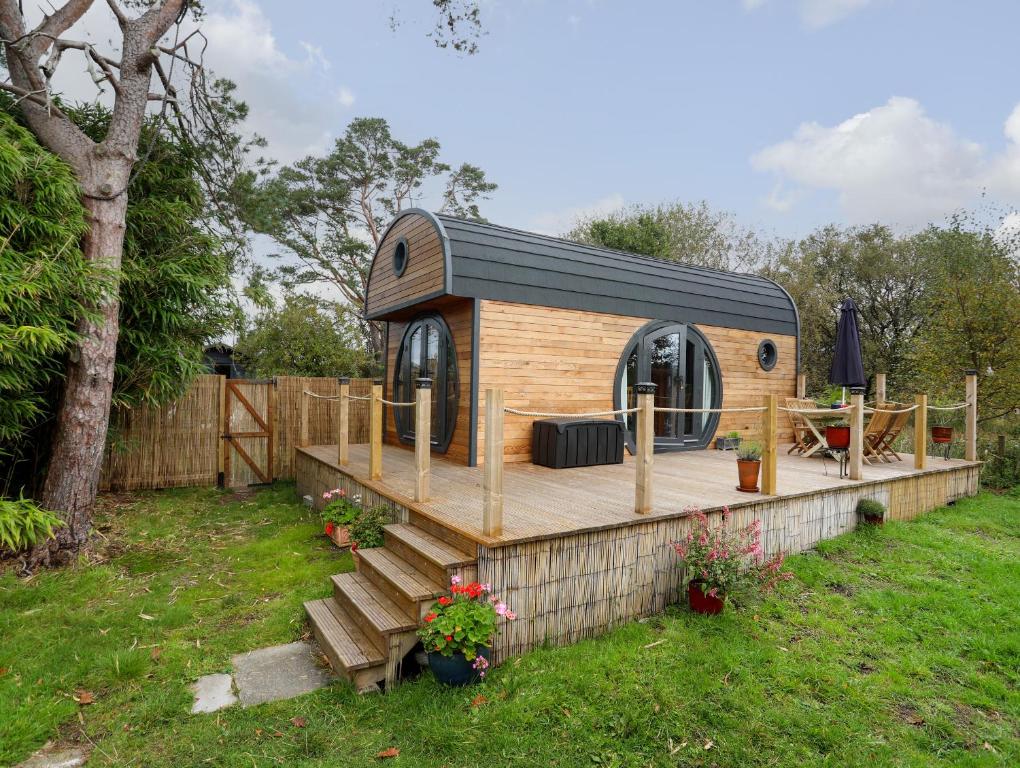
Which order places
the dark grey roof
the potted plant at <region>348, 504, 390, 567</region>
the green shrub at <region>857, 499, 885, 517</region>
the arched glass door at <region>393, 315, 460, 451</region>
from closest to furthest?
the potted plant at <region>348, 504, 390, 567</region>, the green shrub at <region>857, 499, 885, 517</region>, the dark grey roof, the arched glass door at <region>393, 315, 460, 451</region>

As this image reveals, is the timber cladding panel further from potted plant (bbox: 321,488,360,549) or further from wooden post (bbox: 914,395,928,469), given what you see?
wooden post (bbox: 914,395,928,469)

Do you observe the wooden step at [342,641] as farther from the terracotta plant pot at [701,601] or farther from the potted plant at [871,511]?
the potted plant at [871,511]

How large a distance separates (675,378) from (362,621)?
224 inches

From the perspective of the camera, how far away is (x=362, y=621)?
3105mm

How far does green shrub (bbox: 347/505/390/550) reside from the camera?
13.8ft

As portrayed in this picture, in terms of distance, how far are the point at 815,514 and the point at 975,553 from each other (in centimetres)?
139

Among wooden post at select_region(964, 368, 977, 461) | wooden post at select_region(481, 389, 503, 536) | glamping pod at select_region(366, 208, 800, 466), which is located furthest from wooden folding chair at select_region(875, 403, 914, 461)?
wooden post at select_region(481, 389, 503, 536)

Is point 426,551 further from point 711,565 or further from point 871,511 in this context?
point 871,511

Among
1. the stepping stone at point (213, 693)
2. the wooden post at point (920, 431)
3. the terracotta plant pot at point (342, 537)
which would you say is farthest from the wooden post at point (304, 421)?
the wooden post at point (920, 431)

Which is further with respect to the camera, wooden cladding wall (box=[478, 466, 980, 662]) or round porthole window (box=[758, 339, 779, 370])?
round porthole window (box=[758, 339, 779, 370])

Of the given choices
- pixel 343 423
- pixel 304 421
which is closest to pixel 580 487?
pixel 343 423

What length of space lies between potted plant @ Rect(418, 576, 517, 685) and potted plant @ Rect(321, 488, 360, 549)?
7.58 feet

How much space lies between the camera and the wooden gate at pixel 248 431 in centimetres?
752

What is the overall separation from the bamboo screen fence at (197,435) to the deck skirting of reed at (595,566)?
159 inches
